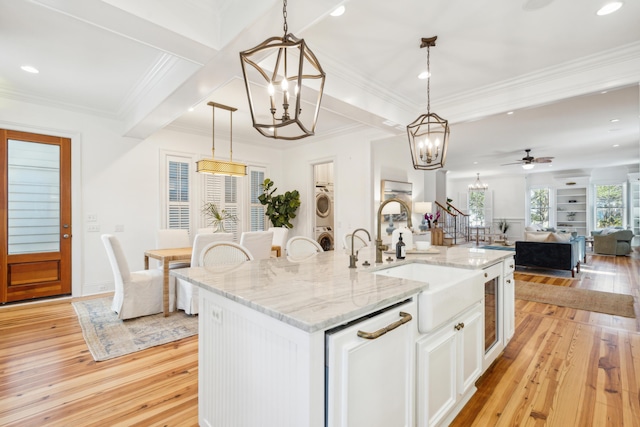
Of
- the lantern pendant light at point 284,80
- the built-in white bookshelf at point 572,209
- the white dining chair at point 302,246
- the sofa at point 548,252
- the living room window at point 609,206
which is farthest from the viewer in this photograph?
the built-in white bookshelf at point 572,209

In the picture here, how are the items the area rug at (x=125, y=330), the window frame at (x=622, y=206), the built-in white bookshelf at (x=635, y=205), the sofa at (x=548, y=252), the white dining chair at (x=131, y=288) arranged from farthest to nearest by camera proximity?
the window frame at (x=622, y=206) < the built-in white bookshelf at (x=635, y=205) < the sofa at (x=548, y=252) < the white dining chair at (x=131, y=288) < the area rug at (x=125, y=330)

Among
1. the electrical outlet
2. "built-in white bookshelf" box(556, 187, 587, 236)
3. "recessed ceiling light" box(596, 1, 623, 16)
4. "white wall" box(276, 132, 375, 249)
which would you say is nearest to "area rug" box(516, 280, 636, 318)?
"white wall" box(276, 132, 375, 249)

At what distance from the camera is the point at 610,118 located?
4.99 m

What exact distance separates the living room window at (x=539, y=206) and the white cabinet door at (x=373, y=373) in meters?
12.8

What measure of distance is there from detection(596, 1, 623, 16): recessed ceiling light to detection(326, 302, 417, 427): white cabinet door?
283cm

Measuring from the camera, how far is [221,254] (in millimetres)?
2465

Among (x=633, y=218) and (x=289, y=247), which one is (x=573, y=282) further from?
(x=633, y=218)

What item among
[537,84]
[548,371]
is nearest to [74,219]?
[548,371]

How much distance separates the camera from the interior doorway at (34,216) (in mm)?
4000

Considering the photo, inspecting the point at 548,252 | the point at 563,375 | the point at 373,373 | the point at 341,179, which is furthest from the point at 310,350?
the point at 548,252

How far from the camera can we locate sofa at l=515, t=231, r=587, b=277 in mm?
5523

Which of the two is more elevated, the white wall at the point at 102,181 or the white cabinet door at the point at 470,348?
the white wall at the point at 102,181

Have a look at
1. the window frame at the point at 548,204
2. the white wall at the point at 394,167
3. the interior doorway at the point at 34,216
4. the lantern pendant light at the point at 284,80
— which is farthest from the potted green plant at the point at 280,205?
the window frame at the point at 548,204

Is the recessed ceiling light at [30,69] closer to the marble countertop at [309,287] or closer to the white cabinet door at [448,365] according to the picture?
the marble countertop at [309,287]
